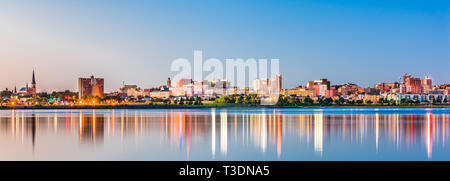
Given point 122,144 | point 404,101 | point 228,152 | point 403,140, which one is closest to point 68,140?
point 122,144

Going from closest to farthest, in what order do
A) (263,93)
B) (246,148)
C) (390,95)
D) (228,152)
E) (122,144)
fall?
→ 1. (228,152)
2. (246,148)
3. (122,144)
4. (263,93)
5. (390,95)

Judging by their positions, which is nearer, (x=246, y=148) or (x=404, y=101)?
(x=246, y=148)

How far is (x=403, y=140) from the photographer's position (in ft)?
67.3

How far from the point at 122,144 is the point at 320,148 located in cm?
826

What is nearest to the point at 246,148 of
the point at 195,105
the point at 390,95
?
the point at 195,105

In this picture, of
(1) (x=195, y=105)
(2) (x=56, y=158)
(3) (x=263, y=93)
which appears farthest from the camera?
(3) (x=263, y=93)

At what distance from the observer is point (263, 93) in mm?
170750

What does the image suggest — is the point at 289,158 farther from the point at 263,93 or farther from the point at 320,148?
the point at 263,93
